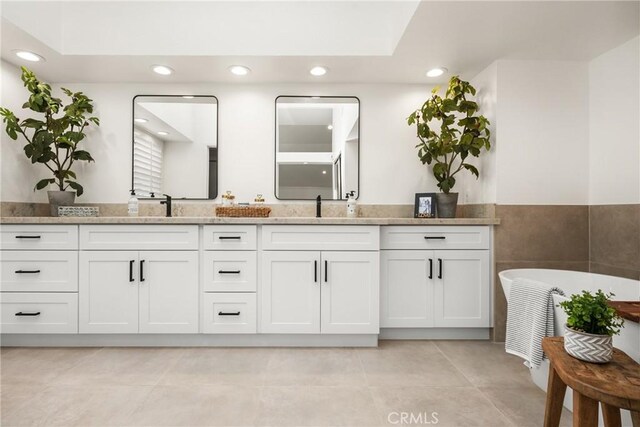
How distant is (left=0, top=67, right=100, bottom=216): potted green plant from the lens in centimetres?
279

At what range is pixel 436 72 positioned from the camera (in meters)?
3.03

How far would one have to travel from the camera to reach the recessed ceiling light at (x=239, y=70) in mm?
2921

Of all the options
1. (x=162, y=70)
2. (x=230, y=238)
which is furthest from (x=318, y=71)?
(x=230, y=238)

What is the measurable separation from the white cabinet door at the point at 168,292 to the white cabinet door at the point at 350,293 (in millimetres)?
978

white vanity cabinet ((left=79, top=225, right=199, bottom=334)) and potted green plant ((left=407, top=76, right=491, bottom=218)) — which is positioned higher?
potted green plant ((left=407, top=76, right=491, bottom=218))

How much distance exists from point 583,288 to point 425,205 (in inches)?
49.5

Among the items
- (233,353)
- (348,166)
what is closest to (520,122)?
(348,166)

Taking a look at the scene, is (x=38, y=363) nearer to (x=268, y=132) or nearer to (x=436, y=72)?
(x=268, y=132)

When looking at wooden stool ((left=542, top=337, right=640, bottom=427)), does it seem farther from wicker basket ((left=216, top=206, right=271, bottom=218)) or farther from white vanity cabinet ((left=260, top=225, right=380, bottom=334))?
wicker basket ((left=216, top=206, right=271, bottom=218))

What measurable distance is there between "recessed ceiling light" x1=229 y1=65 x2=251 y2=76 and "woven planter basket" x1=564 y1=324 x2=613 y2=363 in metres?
2.82

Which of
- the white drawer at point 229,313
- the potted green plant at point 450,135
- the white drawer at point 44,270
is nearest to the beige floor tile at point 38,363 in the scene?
the white drawer at point 44,270

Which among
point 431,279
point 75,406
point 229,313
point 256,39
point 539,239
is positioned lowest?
point 75,406

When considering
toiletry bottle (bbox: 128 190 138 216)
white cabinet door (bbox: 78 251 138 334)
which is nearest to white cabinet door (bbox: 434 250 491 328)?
white cabinet door (bbox: 78 251 138 334)

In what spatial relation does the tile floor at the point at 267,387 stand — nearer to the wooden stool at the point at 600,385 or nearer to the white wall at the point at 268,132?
the wooden stool at the point at 600,385
